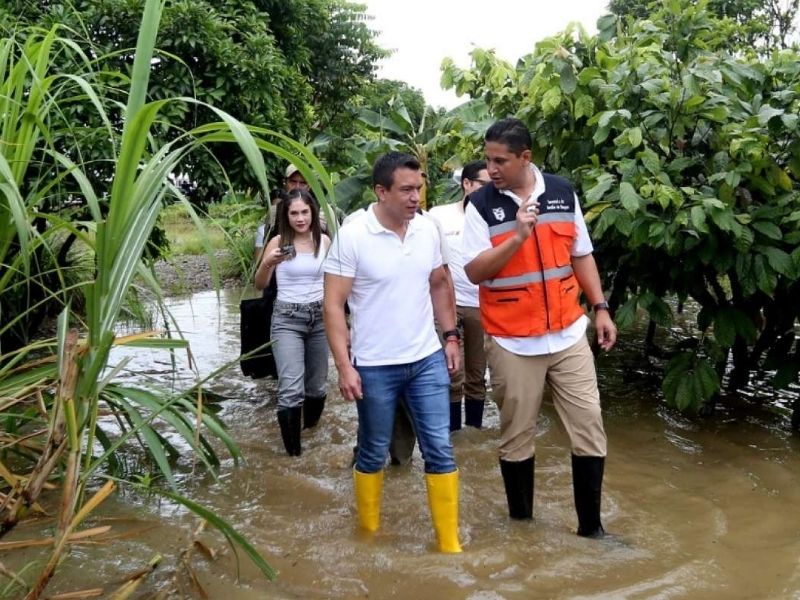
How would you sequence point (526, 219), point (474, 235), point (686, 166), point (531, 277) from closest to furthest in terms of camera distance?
1. point (526, 219)
2. point (531, 277)
3. point (474, 235)
4. point (686, 166)

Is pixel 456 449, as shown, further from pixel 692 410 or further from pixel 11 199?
pixel 11 199

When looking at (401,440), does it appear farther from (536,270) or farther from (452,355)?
(536,270)

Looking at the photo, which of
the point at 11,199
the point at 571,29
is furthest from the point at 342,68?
the point at 11,199

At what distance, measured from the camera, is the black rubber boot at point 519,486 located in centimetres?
405

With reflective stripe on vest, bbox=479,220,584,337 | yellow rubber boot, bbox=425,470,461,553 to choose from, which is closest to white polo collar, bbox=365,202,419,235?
reflective stripe on vest, bbox=479,220,584,337

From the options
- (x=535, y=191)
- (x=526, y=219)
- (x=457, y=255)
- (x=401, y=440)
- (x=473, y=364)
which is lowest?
(x=401, y=440)

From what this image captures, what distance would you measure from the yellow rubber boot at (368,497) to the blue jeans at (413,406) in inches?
2.0

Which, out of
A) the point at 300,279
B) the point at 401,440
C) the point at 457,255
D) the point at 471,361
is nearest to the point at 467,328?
the point at 471,361

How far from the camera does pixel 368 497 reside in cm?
397

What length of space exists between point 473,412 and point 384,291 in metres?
2.30

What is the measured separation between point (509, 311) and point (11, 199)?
7.47 ft

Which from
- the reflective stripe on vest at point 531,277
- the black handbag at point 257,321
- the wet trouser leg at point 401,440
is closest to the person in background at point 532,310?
the reflective stripe on vest at point 531,277

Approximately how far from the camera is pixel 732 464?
5.08m

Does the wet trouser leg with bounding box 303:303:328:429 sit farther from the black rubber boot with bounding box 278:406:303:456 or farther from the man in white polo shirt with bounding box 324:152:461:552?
the man in white polo shirt with bounding box 324:152:461:552
